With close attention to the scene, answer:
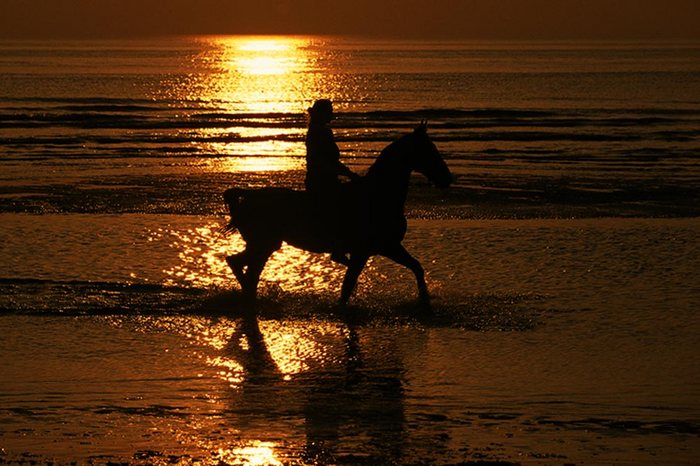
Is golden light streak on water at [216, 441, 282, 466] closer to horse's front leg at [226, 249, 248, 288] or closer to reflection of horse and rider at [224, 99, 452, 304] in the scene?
reflection of horse and rider at [224, 99, 452, 304]

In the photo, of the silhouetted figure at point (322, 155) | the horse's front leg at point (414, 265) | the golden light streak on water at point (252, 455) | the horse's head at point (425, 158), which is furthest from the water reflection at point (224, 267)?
the golden light streak on water at point (252, 455)

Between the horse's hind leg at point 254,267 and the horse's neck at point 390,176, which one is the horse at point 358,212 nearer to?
the horse's neck at point 390,176

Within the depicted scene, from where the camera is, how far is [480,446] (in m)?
7.81

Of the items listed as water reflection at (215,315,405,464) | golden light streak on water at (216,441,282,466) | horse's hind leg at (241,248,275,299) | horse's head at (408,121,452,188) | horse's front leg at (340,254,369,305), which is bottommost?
golden light streak on water at (216,441,282,466)

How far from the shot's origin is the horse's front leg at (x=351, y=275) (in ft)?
40.3

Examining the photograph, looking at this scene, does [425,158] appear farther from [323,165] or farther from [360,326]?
[360,326]

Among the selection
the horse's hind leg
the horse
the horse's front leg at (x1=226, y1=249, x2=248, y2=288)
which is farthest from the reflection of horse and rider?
the horse's front leg at (x1=226, y1=249, x2=248, y2=288)

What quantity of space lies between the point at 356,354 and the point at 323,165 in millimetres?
2369

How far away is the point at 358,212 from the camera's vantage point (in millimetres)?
12344

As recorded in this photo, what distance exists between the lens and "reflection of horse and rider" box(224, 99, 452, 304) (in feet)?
40.2

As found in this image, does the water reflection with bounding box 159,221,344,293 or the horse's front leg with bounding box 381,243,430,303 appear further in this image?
the water reflection with bounding box 159,221,344,293

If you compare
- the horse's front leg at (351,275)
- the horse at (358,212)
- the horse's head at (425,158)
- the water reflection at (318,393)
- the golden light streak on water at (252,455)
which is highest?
A: the horse's head at (425,158)

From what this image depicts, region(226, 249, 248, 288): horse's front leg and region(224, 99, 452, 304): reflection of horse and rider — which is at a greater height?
region(224, 99, 452, 304): reflection of horse and rider

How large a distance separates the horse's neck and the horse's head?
13 cm
